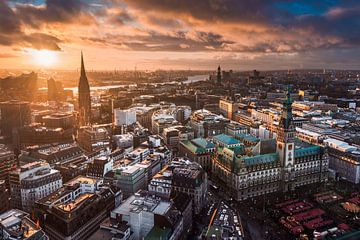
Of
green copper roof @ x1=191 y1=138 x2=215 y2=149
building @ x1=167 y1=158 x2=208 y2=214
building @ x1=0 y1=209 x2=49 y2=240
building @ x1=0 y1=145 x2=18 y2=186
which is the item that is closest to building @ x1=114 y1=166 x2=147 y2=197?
building @ x1=167 y1=158 x2=208 y2=214

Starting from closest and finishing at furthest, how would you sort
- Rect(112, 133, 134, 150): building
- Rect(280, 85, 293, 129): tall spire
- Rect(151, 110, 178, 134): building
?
Rect(280, 85, 293, 129): tall spire, Rect(112, 133, 134, 150): building, Rect(151, 110, 178, 134): building

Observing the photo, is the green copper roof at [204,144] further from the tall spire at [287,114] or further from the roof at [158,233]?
the roof at [158,233]

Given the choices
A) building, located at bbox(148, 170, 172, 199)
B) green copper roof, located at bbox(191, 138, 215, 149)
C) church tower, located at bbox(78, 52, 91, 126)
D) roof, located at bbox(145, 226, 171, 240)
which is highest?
church tower, located at bbox(78, 52, 91, 126)

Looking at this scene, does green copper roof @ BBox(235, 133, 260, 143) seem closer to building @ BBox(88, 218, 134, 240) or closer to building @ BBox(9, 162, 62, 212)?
building @ BBox(9, 162, 62, 212)

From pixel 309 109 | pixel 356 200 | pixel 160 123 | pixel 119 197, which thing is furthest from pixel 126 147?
pixel 309 109

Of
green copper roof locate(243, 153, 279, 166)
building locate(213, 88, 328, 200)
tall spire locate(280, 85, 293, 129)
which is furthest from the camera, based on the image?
tall spire locate(280, 85, 293, 129)

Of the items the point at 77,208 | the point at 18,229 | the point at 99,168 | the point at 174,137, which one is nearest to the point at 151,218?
the point at 77,208

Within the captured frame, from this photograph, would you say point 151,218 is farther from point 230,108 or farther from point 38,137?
point 230,108
